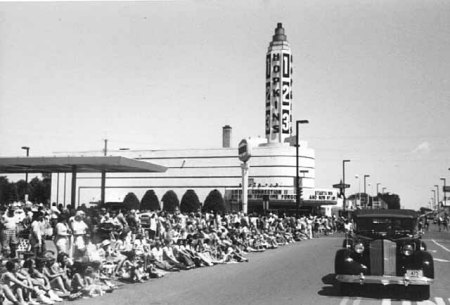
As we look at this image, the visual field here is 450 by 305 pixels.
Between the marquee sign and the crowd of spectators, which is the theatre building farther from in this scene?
the crowd of spectators

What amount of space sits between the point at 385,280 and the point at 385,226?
6.23ft

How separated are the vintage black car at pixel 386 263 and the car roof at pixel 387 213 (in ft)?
1.67

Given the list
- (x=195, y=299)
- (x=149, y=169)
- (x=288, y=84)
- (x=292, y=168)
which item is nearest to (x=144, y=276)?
(x=195, y=299)

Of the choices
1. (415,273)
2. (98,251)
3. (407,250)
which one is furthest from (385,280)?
(98,251)

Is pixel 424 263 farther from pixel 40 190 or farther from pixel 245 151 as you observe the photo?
pixel 40 190

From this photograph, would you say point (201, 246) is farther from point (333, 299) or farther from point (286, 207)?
point (286, 207)

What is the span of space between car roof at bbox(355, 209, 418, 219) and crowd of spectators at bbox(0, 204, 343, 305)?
6.17 metres

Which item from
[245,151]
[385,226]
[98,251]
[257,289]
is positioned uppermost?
[245,151]

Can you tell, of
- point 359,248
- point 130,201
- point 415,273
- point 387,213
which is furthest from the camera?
point 130,201

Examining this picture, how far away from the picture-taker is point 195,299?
12.5m

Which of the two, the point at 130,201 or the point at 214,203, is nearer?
the point at 214,203

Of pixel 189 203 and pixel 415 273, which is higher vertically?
pixel 189 203

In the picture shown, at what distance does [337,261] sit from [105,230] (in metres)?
11.6

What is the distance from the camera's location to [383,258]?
42.4ft
